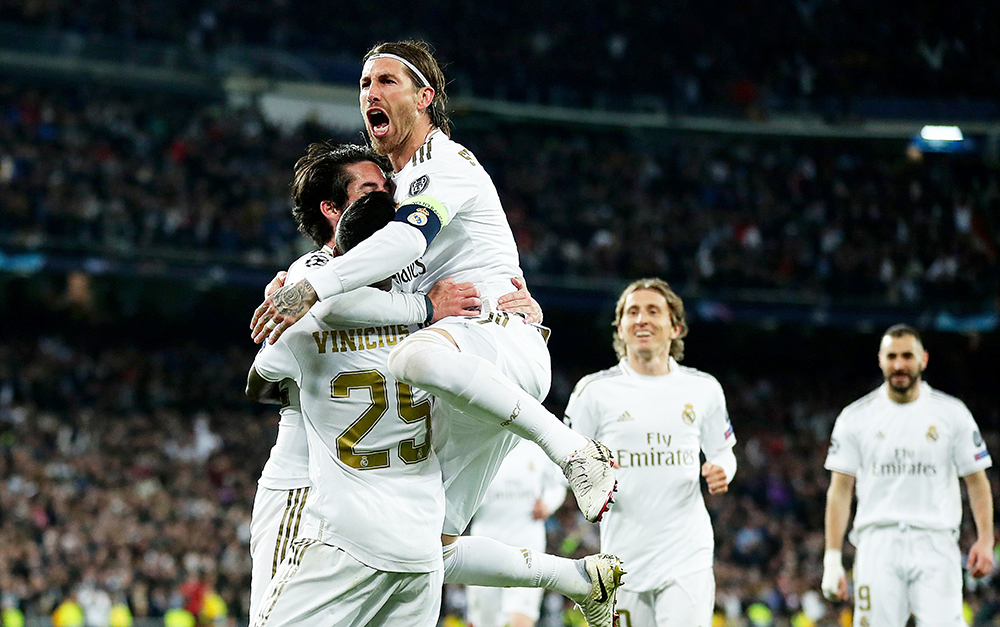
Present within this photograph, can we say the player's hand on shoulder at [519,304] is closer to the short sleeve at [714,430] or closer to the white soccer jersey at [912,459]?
the short sleeve at [714,430]

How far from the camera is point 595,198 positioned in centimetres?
2934

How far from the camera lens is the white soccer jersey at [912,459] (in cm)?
847

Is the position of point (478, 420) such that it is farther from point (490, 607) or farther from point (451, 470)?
point (490, 607)

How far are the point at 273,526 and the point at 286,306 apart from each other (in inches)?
55.2

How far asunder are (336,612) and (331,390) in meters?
0.84

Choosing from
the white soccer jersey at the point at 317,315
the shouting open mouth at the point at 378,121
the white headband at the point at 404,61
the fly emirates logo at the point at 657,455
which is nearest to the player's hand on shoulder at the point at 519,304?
the white soccer jersey at the point at 317,315

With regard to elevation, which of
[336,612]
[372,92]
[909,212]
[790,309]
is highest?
[909,212]

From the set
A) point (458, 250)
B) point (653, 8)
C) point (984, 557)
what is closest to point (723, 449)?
point (984, 557)

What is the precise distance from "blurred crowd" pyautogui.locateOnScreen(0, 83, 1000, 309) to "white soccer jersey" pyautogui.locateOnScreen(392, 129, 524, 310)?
19595 millimetres

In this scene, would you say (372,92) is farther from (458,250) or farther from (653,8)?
(653,8)

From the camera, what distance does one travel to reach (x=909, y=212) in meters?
29.4

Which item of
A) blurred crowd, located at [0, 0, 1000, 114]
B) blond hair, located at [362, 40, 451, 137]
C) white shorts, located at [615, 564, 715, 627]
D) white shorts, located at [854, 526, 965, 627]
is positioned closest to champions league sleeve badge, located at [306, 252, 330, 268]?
blond hair, located at [362, 40, 451, 137]

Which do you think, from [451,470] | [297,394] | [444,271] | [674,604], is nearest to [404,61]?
[444,271]

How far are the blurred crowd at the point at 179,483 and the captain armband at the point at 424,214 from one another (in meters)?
13.4
